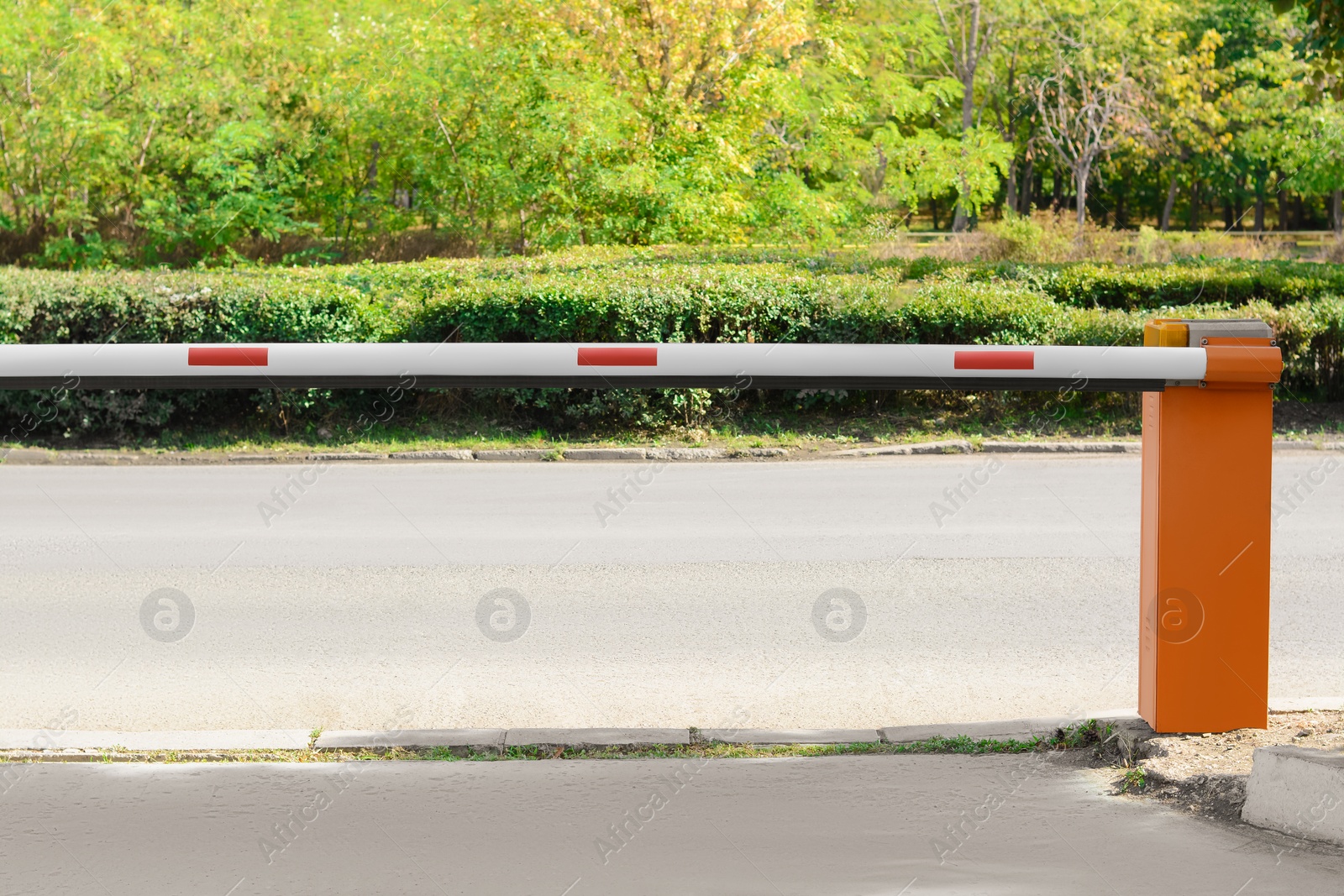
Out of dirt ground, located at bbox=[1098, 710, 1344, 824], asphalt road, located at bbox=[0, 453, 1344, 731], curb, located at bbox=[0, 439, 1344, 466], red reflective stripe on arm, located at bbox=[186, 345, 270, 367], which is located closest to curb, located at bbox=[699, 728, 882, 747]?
asphalt road, located at bbox=[0, 453, 1344, 731]

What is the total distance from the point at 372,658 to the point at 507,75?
16709 mm

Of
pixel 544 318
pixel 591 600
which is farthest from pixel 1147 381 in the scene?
pixel 544 318

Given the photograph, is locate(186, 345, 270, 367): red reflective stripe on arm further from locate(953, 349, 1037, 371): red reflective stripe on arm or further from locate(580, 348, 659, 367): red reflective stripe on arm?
locate(953, 349, 1037, 371): red reflective stripe on arm

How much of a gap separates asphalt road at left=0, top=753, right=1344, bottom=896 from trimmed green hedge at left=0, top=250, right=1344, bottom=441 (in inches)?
370

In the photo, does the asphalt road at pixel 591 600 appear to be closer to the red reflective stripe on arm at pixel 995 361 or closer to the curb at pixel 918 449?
the curb at pixel 918 449

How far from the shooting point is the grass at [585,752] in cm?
439

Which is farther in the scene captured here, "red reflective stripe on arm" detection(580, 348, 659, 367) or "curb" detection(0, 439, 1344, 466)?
"curb" detection(0, 439, 1344, 466)

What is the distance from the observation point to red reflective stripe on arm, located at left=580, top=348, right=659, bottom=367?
3691mm

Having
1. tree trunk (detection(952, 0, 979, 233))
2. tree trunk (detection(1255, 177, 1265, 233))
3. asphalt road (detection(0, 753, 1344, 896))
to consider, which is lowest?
asphalt road (detection(0, 753, 1344, 896))

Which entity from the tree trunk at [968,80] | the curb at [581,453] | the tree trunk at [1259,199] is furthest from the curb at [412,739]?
the tree trunk at [1259,199]

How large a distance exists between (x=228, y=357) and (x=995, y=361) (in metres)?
2.24

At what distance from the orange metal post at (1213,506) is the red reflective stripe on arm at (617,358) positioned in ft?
5.11

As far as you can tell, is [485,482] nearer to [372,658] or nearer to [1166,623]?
[372,658]

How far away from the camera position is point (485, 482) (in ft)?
38.4
